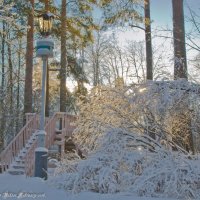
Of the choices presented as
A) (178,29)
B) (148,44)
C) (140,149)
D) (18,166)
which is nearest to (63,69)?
(148,44)

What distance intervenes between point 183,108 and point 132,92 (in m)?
0.89

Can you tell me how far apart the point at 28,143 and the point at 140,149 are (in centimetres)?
658

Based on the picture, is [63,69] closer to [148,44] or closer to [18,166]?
[148,44]

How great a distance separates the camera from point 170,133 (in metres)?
6.59

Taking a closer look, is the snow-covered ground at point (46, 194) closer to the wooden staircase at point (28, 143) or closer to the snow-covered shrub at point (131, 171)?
the snow-covered shrub at point (131, 171)

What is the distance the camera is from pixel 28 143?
39.0 feet

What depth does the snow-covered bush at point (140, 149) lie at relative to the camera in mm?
5238

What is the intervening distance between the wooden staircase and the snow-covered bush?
2607 millimetres

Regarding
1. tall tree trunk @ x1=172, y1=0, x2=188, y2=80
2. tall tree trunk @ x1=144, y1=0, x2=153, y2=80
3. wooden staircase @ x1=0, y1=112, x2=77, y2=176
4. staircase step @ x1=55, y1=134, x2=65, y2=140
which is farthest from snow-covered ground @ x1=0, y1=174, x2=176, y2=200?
tall tree trunk @ x1=144, y1=0, x2=153, y2=80

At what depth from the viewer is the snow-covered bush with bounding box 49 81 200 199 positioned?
524 centimetres

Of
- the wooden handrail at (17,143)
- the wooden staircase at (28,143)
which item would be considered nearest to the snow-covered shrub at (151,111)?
the wooden staircase at (28,143)

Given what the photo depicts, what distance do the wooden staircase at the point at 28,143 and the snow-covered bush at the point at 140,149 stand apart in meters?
2.61

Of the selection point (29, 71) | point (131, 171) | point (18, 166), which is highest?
point (29, 71)

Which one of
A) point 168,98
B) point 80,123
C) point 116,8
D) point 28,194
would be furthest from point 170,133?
point 116,8
